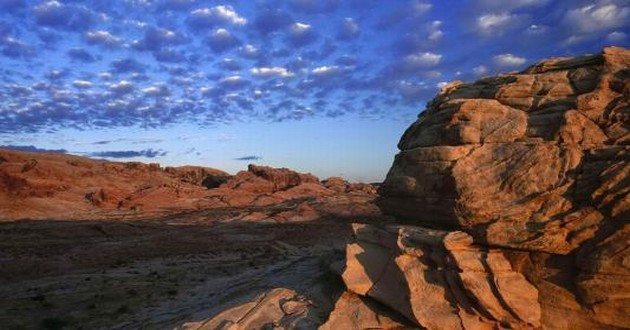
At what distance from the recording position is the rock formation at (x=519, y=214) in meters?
13.0

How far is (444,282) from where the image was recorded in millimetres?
13906

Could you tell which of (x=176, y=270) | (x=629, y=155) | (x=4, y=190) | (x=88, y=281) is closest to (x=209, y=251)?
(x=176, y=270)

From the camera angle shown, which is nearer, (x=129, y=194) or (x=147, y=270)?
(x=147, y=270)

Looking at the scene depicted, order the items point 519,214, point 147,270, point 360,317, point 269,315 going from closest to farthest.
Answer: point 519,214 → point 360,317 → point 269,315 → point 147,270

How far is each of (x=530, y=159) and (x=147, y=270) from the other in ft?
73.6

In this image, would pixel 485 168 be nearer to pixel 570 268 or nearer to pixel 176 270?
pixel 570 268

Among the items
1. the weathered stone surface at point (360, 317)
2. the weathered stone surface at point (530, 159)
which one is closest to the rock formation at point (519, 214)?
the weathered stone surface at point (530, 159)

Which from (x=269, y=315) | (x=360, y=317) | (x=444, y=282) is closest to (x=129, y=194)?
(x=269, y=315)

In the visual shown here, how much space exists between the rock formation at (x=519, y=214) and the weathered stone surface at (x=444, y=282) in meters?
0.03

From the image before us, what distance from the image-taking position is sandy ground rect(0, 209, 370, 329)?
19609 millimetres

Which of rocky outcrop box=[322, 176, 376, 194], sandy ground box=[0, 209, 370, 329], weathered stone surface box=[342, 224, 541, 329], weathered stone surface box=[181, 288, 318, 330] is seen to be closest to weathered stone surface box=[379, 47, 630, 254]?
weathered stone surface box=[342, 224, 541, 329]

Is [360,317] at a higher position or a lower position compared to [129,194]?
lower

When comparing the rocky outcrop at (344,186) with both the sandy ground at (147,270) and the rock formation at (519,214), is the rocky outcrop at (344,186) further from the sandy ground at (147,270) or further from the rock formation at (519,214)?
the rock formation at (519,214)

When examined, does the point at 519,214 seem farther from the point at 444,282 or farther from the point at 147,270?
the point at 147,270
